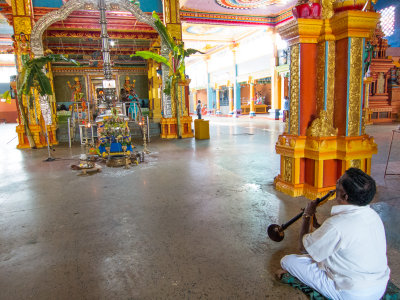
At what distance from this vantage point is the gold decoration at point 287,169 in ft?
13.8

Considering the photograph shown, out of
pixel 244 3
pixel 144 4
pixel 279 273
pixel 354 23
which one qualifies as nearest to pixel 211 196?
pixel 279 273

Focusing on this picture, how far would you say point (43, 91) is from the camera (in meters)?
9.00

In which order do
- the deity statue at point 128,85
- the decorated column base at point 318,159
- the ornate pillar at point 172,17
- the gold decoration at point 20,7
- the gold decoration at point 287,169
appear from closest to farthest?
1. the decorated column base at point 318,159
2. the gold decoration at point 287,169
3. the gold decoration at point 20,7
4. the ornate pillar at point 172,17
5. the deity statue at point 128,85

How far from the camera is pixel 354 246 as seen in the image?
1630 mm

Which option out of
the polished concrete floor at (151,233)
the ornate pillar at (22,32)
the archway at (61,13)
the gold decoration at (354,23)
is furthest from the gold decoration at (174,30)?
the gold decoration at (354,23)

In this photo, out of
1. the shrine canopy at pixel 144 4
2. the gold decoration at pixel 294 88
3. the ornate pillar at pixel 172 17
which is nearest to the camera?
the gold decoration at pixel 294 88

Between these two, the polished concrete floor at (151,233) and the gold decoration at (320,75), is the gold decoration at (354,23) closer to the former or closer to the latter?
the gold decoration at (320,75)

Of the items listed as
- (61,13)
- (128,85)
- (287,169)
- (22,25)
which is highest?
(61,13)

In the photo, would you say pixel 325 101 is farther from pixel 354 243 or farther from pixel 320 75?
pixel 354 243

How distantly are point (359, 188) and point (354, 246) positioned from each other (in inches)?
13.1

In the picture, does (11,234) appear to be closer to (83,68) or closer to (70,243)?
(70,243)

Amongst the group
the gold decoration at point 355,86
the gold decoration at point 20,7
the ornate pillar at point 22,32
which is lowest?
the gold decoration at point 355,86

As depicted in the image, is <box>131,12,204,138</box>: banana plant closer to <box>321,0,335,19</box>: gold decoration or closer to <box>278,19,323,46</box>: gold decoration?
<box>278,19,323,46</box>: gold decoration

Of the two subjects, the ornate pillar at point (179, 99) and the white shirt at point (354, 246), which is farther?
the ornate pillar at point (179, 99)
